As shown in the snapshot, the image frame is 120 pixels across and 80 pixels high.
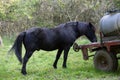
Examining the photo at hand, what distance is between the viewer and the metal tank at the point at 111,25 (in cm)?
871

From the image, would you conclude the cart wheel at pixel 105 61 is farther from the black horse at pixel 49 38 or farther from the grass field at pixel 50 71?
the black horse at pixel 49 38

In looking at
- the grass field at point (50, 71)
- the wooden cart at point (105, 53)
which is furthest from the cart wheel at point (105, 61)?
the grass field at point (50, 71)

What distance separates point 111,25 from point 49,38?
2.00 metres

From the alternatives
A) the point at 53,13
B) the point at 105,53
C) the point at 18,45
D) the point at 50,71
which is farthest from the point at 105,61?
the point at 53,13

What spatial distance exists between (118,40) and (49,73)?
2.32m

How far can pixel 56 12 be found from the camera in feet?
73.3

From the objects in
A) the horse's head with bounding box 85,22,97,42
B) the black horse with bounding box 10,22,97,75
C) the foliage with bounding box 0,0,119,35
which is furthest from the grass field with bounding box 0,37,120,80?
the foliage with bounding box 0,0,119,35

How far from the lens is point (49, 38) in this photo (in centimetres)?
940

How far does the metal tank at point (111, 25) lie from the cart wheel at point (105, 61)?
0.61m

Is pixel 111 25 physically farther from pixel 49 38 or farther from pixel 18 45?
pixel 18 45

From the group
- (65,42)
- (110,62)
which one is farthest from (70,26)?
(110,62)

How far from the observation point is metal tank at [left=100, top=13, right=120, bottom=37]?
28.6 ft

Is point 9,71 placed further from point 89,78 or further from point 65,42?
point 89,78

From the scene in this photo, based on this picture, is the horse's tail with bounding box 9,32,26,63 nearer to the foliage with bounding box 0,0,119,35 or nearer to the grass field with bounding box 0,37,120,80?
the grass field with bounding box 0,37,120,80
